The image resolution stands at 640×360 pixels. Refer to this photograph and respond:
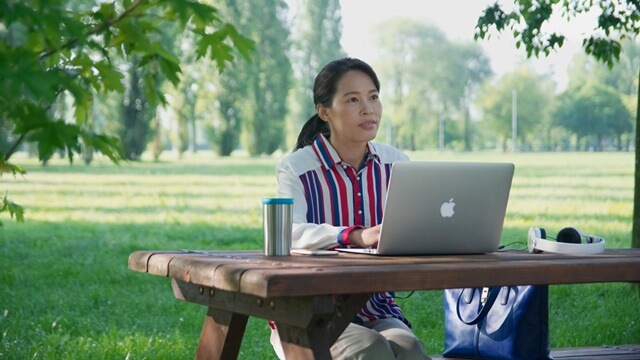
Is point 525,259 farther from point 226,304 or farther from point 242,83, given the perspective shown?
point 242,83

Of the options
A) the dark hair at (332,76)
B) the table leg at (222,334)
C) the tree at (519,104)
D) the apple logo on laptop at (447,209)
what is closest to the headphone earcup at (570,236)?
the apple logo on laptop at (447,209)

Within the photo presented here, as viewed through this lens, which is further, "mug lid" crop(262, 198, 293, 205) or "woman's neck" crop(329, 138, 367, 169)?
"woman's neck" crop(329, 138, 367, 169)

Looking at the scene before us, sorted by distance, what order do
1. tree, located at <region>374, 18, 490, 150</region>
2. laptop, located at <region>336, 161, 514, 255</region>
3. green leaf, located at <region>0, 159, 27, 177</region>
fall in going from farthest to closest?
1. tree, located at <region>374, 18, 490, 150</region>
2. laptop, located at <region>336, 161, 514, 255</region>
3. green leaf, located at <region>0, 159, 27, 177</region>

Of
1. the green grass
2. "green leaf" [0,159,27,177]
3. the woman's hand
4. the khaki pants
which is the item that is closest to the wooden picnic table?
the woman's hand

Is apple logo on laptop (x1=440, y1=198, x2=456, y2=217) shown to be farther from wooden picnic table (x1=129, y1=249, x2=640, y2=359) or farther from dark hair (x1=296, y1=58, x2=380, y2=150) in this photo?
dark hair (x1=296, y1=58, x2=380, y2=150)

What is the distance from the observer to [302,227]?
11.1ft

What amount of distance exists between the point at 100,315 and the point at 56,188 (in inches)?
574

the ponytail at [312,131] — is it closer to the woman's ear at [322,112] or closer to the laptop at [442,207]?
the woman's ear at [322,112]

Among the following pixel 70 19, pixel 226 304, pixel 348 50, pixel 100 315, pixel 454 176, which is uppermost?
pixel 348 50

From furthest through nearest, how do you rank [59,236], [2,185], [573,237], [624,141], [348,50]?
[624,141], [348,50], [2,185], [59,236], [573,237]

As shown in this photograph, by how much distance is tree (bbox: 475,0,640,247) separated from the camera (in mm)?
6738

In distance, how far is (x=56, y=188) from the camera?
20781 mm

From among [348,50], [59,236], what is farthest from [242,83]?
[59,236]

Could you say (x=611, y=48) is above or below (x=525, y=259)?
above
